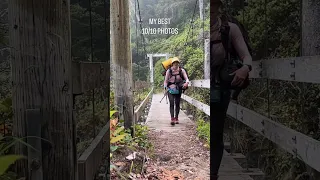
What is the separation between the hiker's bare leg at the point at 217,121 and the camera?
1.78 metres

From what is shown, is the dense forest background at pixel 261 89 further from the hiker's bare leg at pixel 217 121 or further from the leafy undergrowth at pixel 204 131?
the leafy undergrowth at pixel 204 131

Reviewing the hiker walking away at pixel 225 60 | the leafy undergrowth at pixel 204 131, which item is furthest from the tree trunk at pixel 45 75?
the leafy undergrowth at pixel 204 131

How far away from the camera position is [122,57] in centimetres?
616

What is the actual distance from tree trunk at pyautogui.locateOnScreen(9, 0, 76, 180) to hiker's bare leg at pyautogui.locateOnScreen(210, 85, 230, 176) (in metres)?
0.81

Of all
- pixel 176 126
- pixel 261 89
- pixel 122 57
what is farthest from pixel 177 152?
pixel 261 89

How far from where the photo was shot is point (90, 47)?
5.75 feet

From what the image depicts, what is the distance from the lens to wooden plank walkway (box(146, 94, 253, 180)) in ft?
6.17

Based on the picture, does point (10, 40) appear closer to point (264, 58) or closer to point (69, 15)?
point (69, 15)

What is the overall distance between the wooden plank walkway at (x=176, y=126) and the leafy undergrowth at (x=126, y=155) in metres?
0.94

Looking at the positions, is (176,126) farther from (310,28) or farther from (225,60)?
(310,28)

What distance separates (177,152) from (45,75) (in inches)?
202

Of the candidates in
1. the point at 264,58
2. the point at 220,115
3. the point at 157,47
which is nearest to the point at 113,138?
the point at 220,115

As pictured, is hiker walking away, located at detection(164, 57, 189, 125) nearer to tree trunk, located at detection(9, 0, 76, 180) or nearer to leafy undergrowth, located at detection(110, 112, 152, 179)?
leafy undergrowth, located at detection(110, 112, 152, 179)

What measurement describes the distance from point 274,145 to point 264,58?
39 cm
